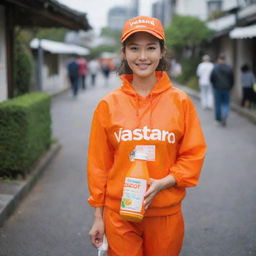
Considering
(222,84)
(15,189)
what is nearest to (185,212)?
(15,189)

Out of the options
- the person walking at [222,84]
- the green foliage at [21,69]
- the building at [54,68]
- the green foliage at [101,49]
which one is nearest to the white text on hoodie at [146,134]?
the green foliage at [21,69]

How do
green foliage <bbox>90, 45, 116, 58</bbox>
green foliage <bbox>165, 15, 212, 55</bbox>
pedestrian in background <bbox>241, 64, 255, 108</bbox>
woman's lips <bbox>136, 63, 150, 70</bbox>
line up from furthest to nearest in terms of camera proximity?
green foliage <bbox>90, 45, 116, 58</bbox> → green foliage <bbox>165, 15, 212, 55</bbox> → pedestrian in background <bbox>241, 64, 255, 108</bbox> → woman's lips <bbox>136, 63, 150, 70</bbox>

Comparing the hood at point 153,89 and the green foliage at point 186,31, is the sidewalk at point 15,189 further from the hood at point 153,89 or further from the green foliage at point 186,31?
the green foliage at point 186,31

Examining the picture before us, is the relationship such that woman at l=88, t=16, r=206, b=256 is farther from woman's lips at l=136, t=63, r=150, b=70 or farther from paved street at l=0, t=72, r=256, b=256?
paved street at l=0, t=72, r=256, b=256

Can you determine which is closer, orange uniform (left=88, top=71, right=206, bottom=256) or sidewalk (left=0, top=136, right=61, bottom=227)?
orange uniform (left=88, top=71, right=206, bottom=256)

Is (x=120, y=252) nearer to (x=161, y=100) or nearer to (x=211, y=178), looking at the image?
(x=161, y=100)

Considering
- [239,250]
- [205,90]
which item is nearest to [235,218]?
[239,250]

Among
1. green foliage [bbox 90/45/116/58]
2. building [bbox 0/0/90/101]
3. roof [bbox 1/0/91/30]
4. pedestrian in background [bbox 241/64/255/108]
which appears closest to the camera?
roof [bbox 1/0/91/30]

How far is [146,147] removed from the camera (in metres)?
2.40

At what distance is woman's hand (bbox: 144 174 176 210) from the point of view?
2.33 m

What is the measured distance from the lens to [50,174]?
7398 millimetres

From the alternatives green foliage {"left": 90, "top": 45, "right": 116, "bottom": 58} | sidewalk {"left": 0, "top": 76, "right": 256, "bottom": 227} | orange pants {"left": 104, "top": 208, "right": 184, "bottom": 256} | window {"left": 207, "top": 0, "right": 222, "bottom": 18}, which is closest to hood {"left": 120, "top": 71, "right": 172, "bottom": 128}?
orange pants {"left": 104, "top": 208, "right": 184, "bottom": 256}

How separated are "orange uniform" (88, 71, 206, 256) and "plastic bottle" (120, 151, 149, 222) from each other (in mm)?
122

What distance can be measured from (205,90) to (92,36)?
8012cm
